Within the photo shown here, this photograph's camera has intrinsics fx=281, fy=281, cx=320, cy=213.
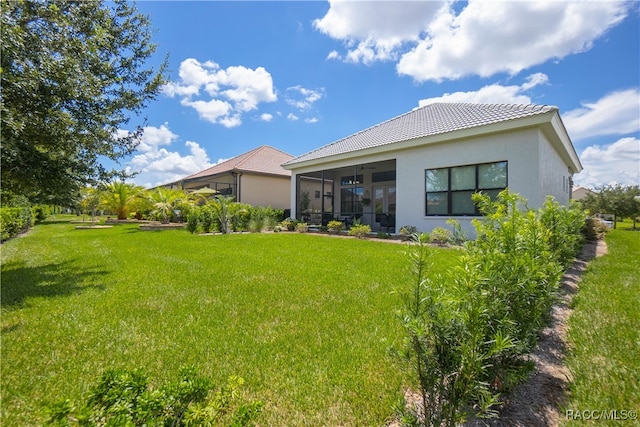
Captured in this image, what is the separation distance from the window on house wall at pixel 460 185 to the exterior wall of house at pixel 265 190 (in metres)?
14.6

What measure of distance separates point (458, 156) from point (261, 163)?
17.4 m

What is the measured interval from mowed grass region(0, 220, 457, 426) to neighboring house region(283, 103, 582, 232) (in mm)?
5227

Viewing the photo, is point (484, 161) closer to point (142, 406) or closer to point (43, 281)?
point (142, 406)

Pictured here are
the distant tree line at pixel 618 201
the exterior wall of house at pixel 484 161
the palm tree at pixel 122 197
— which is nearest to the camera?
the exterior wall of house at pixel 484 161

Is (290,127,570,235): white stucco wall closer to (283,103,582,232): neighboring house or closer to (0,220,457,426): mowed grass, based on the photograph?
(283,103,582,232): neighboring house

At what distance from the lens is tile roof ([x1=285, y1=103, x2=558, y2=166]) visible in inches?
404

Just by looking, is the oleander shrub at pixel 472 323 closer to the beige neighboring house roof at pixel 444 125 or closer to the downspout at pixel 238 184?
the beige neighboring house roof at pixel 444 125

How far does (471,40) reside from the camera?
359 inches

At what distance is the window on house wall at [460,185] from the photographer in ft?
33.7

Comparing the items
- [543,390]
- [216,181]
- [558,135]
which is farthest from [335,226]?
[216,181]

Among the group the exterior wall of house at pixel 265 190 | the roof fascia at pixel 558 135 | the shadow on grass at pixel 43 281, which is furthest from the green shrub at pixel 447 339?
the exterior wall of house at pixel 265 190

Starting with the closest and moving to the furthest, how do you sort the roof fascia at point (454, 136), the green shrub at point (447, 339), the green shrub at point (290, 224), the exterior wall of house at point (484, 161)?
the green shrub at point (447, 339) → the roof fascia at point (454, 136) → the exterior wall of house at point (484, 161) → the green shrub at point (290, 224)

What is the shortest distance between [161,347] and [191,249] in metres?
7.06

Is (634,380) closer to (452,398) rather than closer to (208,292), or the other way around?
(452,398)
